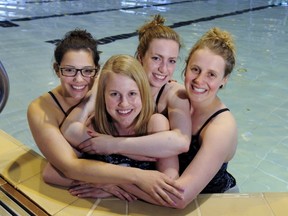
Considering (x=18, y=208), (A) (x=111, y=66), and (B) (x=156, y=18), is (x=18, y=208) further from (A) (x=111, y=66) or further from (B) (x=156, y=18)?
(B) (x=156, y=18)

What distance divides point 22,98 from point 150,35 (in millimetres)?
2483

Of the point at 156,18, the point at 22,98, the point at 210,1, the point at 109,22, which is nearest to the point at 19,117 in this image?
the point at 22,98

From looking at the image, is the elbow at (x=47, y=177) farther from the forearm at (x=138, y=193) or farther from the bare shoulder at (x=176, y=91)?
the bare shoulder at (x=176, y=91)

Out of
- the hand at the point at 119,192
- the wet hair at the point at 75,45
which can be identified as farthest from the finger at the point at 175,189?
the wet hair at the point at 75,45

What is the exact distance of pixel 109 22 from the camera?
808cm

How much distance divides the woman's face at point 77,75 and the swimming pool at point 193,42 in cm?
146

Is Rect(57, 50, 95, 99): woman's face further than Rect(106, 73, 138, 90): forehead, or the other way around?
Rect(57, 50, 95, 99): woman's face

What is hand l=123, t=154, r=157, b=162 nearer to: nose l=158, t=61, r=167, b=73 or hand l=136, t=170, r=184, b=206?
hand l=136, t=170, r=184, b=206

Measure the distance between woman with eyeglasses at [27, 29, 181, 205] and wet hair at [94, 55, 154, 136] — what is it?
0.20m

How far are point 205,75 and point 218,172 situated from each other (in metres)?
0.56

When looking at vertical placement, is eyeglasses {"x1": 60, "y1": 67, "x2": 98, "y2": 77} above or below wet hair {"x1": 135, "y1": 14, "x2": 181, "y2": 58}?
below

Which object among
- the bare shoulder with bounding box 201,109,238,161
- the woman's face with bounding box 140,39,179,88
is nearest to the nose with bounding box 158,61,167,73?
the woman's face with bounding box 140,39,179,88

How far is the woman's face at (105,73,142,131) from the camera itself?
1.70 meters

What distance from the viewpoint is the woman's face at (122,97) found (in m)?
1.70
